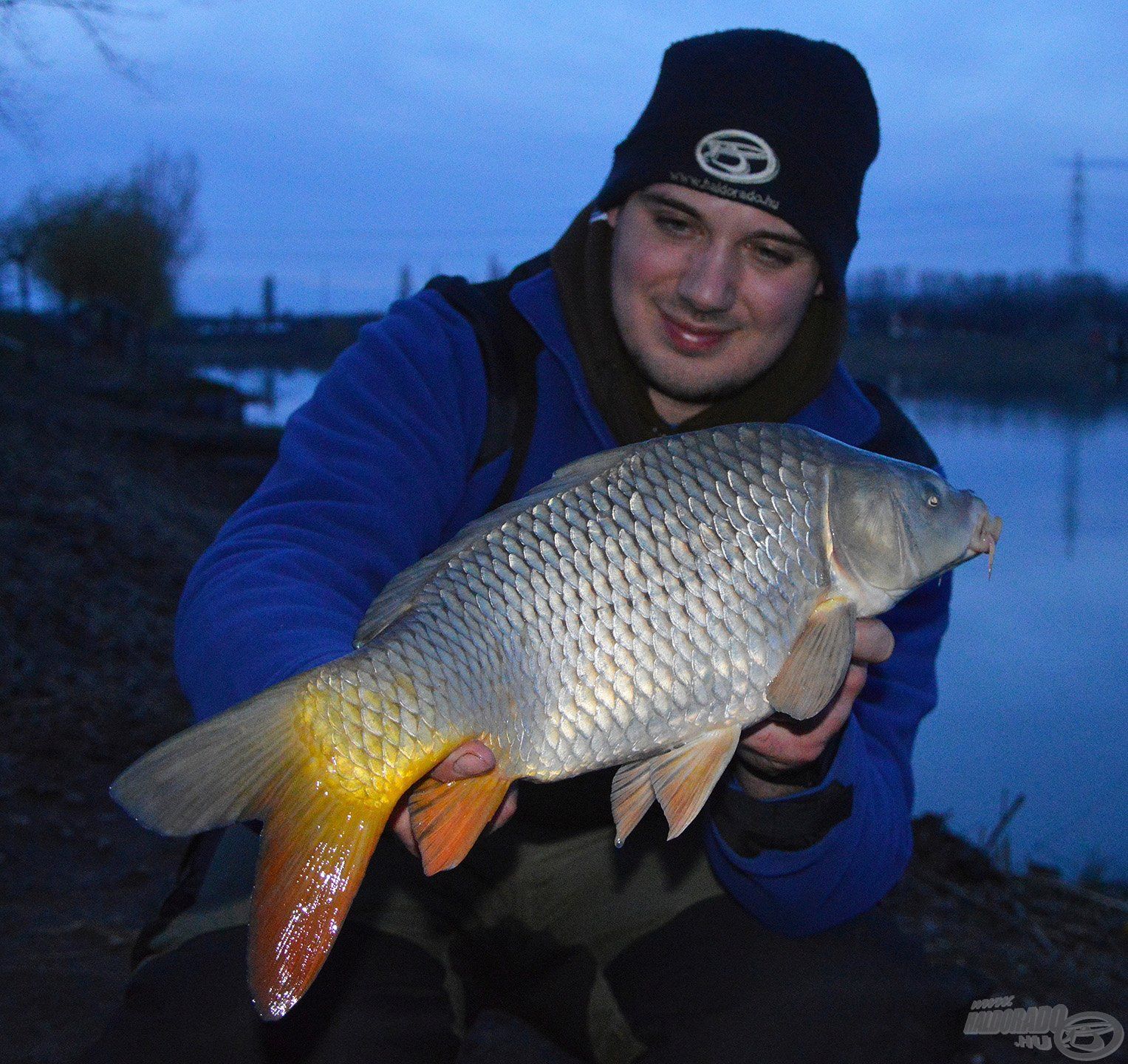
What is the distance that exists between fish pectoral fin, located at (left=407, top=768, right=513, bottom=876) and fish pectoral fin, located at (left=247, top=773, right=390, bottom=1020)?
100mm

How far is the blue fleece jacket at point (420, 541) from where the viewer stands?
4.22 ft

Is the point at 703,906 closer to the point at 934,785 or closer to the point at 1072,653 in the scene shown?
the point at 934,785

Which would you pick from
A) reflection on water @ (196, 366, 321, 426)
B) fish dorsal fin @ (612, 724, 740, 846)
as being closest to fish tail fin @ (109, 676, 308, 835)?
fish dorsal fin @ (612, 724, 740, 846)

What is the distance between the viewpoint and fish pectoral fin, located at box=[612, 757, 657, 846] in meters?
1.24

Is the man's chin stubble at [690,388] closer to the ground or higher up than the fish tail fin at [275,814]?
higher up

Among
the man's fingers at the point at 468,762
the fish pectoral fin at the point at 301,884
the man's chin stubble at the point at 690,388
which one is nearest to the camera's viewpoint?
the fish pectoral fin at the point at 301,884

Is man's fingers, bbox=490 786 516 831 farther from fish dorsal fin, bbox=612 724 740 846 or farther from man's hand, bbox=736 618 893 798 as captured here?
man's hand, bbox=736 618 893 798

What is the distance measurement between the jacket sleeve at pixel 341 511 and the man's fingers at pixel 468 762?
0.17m

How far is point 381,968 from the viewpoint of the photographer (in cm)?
152

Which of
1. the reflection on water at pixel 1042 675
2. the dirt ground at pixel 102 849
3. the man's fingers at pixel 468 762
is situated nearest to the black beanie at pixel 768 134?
the man's fingers at pixel 468 762

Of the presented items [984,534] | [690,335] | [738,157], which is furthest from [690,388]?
[984,534]

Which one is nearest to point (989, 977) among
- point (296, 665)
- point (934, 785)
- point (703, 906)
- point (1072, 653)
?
point (703, 906)

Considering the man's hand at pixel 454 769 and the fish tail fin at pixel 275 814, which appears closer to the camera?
the fish tail fin at pixel 275 814

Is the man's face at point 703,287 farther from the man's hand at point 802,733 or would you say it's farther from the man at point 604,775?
the man's hand at point 802,733
